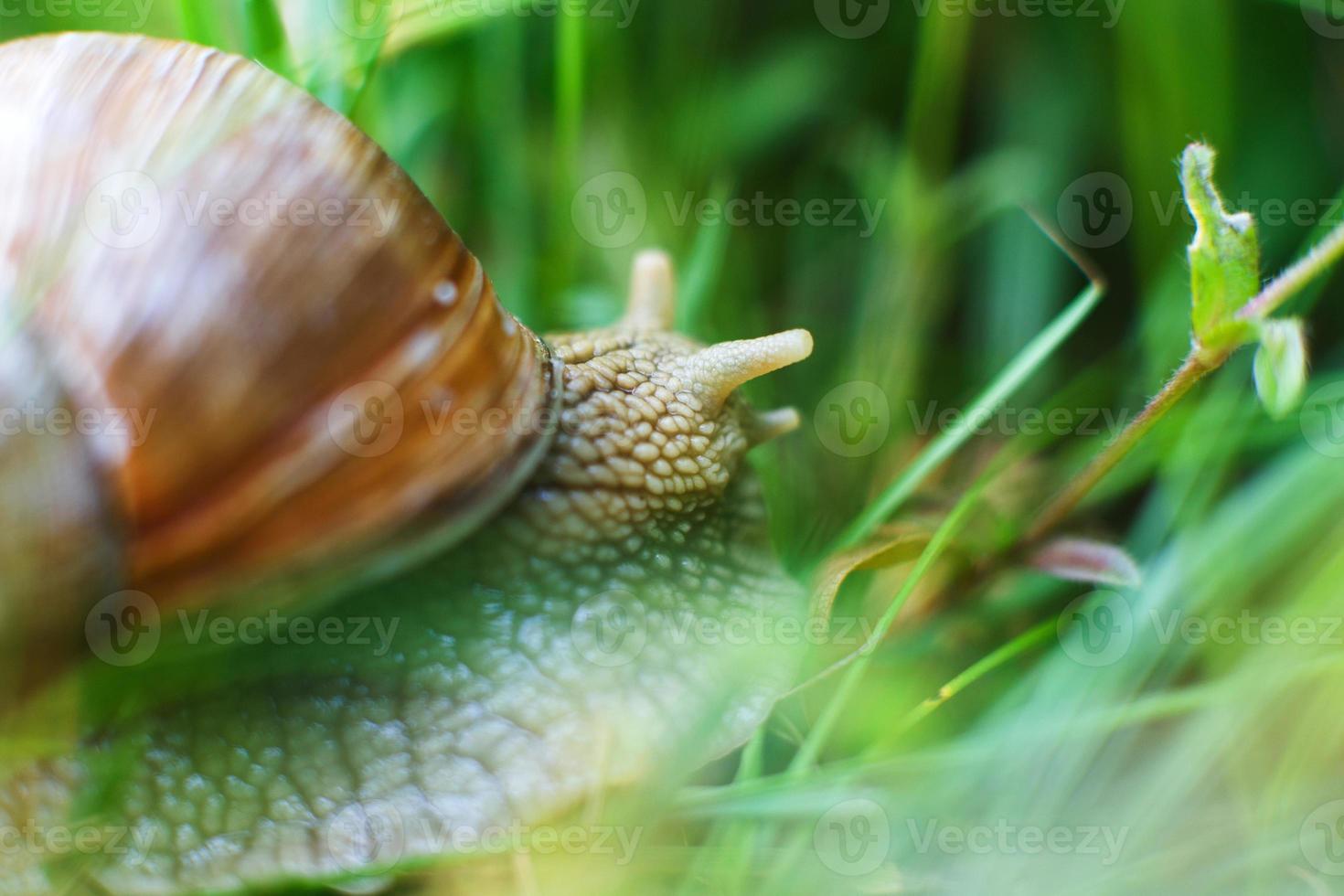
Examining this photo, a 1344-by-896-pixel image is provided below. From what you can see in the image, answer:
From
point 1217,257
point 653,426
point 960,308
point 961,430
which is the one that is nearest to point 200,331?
point 653,426

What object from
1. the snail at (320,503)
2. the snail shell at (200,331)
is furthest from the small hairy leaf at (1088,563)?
the snail shell at (200,331)

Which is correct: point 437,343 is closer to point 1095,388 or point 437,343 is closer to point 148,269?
point 148,269

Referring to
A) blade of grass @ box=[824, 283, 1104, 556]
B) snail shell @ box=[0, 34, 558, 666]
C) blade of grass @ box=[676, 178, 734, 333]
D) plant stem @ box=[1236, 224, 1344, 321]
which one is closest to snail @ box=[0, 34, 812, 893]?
snail shell @ box=[0, 34, 558, 666]

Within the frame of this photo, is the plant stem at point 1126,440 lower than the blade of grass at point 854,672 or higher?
higher

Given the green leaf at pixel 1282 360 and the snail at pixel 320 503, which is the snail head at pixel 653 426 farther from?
the green leaf at pixel 1282 360

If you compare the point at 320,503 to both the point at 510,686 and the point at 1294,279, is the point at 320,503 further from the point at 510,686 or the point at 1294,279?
the point at 1294,279

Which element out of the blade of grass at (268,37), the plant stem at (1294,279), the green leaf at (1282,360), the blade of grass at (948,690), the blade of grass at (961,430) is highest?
the blade of grass at (268,37)
